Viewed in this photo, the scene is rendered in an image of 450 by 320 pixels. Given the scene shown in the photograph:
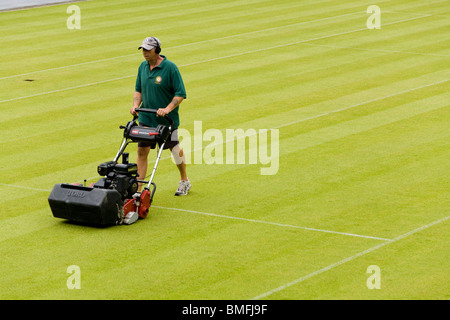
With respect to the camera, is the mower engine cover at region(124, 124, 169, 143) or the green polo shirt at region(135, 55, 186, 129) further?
the green polo shirt at region(135, 55, 186, 129)

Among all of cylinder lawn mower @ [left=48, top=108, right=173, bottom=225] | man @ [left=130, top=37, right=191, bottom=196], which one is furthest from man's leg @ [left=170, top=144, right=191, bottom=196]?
cylinder lawn mower @ [left=48, top=108, right=173, bottom=225]

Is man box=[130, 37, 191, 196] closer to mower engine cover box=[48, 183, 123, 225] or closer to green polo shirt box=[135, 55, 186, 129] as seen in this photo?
green polo shirt box=[135, 55, 186, 129]

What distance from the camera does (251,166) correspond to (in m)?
13.7

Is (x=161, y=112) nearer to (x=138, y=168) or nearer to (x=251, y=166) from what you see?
(x=138, y=168)

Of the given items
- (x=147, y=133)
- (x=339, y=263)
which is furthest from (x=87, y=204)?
(x=339, y=263)

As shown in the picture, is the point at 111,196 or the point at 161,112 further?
the point at 161,112

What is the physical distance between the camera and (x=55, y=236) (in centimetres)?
1053

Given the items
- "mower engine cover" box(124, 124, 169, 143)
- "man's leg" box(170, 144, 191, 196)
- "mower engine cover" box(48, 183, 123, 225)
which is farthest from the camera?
"man's leg" box(170, 144, 191, 196)

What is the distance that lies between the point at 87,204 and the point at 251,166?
152 inches

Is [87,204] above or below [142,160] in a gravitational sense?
below

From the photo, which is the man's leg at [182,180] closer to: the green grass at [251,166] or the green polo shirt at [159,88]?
the green grass at [251,166]

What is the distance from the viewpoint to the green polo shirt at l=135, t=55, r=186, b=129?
1159cm
